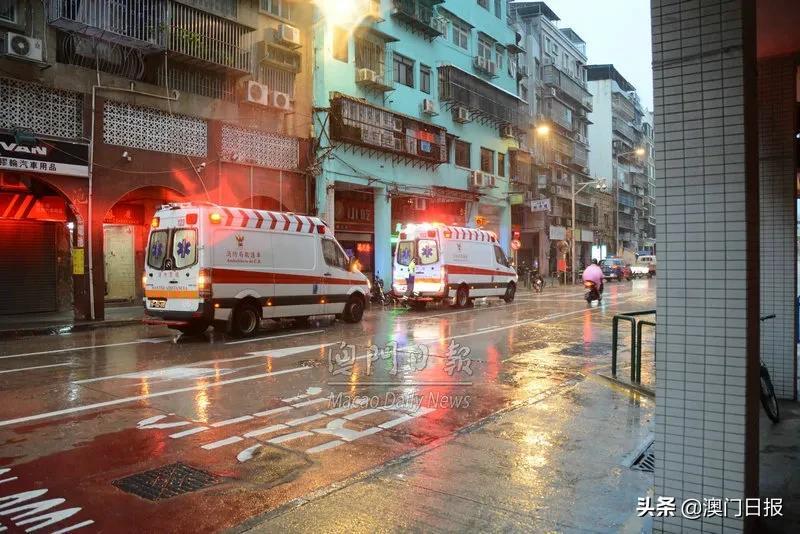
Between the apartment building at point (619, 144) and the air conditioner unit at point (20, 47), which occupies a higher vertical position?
the apartment building at point (619, 144)

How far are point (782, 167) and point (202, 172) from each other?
17.5 m

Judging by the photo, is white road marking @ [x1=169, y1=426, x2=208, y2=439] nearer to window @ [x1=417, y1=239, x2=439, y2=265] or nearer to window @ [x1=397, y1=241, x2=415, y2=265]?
window @ [x1=417, y1=239, x2=439, y2=265]

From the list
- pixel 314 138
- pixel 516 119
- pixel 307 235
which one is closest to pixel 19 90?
pixel 307 235

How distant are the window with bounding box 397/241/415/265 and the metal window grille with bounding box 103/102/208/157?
7.46 meters

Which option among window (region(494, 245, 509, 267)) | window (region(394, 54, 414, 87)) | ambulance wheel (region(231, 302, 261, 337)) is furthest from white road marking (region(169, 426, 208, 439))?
window (region(394, 54, 414, 87))

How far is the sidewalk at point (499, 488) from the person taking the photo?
3.88m

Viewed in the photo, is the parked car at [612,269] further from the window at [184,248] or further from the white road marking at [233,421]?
the white road marking at [233,421]

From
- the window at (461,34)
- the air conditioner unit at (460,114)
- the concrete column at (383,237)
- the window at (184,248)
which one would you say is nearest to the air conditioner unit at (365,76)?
the concrete column at (383,237)

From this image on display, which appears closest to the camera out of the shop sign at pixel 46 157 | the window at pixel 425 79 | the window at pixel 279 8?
the shop sign at pixel 46 157

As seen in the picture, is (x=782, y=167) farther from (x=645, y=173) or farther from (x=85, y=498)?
(x=645, y=173)

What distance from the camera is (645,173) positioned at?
81.9 metres

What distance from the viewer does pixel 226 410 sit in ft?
22.6

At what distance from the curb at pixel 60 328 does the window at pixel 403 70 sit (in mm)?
17595

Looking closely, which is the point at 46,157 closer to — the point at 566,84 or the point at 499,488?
the point at 499,488
